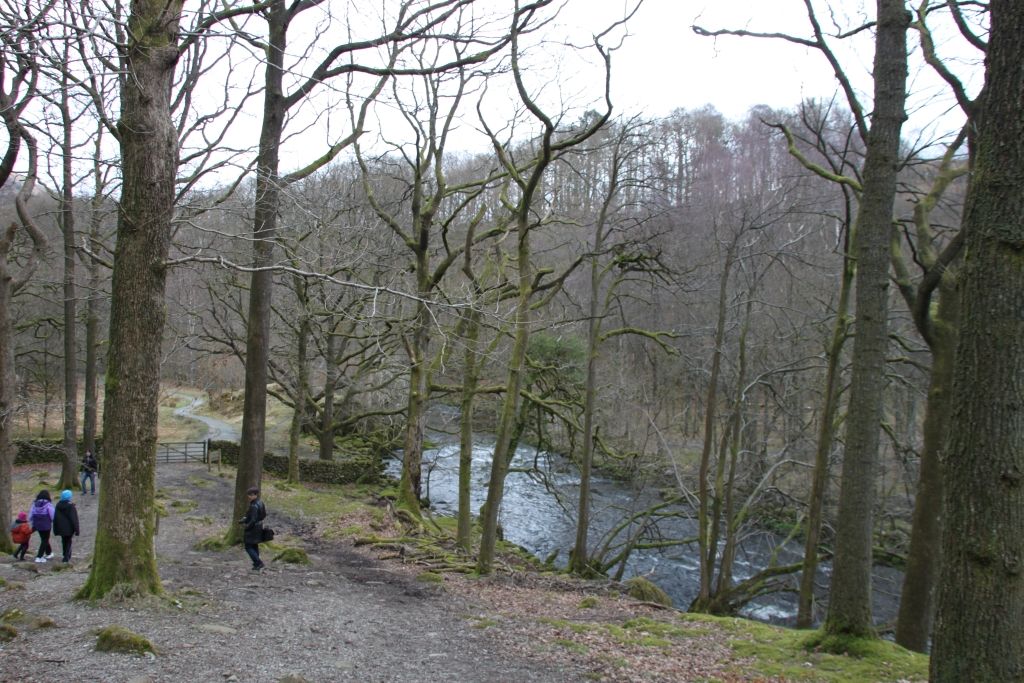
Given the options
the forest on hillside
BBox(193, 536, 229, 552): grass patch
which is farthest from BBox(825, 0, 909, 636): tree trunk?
BBox(193, 536, 229, 552): grass patch

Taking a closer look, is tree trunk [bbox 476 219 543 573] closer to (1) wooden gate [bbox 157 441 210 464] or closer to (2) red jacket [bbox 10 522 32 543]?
(2) red jacket [bbox 10 522 32 543]

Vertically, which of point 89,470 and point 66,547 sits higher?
point 66,547

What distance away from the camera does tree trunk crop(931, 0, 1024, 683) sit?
12.0 ft

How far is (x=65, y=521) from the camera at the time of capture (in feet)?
39.4

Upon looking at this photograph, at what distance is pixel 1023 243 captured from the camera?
3613mm

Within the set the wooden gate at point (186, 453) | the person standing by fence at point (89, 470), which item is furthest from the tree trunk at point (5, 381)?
the wooden gate at point (186, 453)

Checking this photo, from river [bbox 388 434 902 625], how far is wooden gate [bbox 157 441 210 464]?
9.09m

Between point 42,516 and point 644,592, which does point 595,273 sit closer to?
point 644,592

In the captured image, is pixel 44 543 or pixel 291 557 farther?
pixel 44 543

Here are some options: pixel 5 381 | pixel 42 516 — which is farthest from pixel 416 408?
pixel 5 381

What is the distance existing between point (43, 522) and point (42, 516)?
0.13 metres

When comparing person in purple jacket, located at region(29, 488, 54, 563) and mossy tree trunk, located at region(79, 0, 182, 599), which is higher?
mossy tree trunk, located at region(79, 0, 182, 599)

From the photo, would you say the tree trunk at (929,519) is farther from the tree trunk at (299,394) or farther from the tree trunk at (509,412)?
the tree trunk at (299,394)

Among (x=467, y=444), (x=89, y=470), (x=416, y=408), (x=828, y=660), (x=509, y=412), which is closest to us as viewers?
(x=828, y=660)
